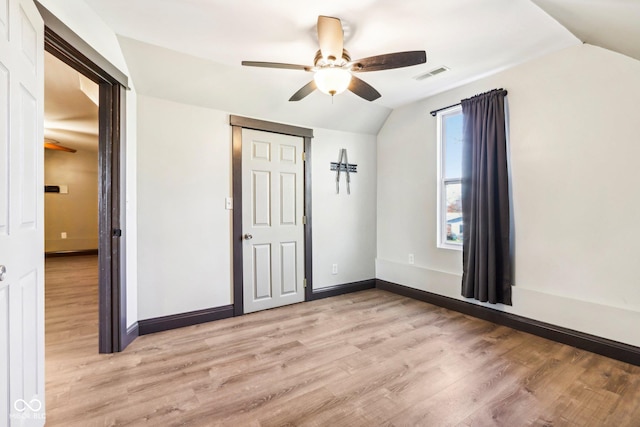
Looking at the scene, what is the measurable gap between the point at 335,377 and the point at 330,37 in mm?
2327

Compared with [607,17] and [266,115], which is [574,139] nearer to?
[607,17]

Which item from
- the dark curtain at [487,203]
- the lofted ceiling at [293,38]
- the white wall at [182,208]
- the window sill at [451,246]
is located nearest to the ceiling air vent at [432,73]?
the lofted ceiling at [293,38]

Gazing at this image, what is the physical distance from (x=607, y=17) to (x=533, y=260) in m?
1.93

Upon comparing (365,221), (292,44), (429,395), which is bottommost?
(429,395)

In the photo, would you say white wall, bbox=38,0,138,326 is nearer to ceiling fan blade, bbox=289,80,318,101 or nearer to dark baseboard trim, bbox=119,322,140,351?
dark baseboard trim, bbox=119,322,140,351

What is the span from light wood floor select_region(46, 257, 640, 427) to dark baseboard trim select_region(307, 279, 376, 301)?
29.3 inches

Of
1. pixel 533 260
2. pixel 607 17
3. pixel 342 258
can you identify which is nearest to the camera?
pixel 607 17

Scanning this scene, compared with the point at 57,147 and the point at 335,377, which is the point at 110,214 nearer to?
the point at 335,377

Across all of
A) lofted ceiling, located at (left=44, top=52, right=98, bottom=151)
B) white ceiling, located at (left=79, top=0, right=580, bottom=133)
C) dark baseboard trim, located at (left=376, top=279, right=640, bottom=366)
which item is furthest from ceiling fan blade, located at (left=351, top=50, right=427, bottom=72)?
lofted ceiling, located at (left=44, top=52, right=98, bottom=151)

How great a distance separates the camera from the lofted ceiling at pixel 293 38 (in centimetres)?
197

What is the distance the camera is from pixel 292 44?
2416mm
